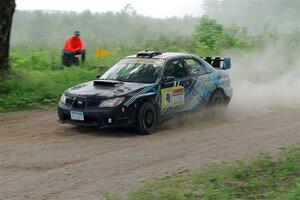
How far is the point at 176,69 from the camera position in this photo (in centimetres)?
1195

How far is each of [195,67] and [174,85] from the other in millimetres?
1117

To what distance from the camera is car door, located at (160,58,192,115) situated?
11386mm

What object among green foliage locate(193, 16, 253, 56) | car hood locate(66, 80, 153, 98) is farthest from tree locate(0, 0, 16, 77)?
green foliage locate(193, 16, 253, 56)

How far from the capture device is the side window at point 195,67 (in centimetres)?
1233

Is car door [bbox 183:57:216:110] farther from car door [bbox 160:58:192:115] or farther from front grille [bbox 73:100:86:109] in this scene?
front grille [bbox 73:100:86:109]

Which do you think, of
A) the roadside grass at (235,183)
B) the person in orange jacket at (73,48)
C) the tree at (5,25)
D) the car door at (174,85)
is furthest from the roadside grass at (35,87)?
the roadside grass at (235,183)

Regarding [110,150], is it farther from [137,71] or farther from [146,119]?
[137,71]

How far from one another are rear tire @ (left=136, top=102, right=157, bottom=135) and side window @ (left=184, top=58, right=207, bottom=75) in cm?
170

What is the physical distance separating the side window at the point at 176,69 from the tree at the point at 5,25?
584 cm

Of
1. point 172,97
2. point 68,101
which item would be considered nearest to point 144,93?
point 172,97

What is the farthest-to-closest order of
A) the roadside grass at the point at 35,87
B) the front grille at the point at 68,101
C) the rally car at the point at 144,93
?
the roadside grass at the point at 35,87 < the front grille at the point at 68,101 < the rally car at the point at 144,93

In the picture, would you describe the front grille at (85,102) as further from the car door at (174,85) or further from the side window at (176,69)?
the side window at (176,69)

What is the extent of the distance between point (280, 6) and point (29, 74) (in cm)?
2457

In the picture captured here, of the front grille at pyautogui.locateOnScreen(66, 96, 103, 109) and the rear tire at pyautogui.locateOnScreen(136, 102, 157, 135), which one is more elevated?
the front grille at pyautogui.locateOnScreen(66, 96, 103, 109)
